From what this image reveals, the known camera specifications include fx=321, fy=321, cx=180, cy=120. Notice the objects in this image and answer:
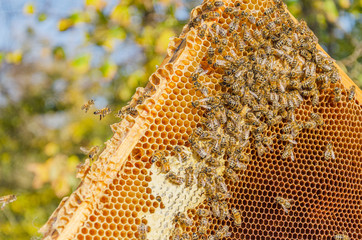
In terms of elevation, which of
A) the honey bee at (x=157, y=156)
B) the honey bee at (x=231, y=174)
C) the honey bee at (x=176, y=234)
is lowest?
the honey bee at (x=176, y=234)

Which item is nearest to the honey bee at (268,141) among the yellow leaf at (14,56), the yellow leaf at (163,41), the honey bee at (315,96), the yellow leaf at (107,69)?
the honey bee at (315,96)

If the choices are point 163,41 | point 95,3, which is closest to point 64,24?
point 95,3

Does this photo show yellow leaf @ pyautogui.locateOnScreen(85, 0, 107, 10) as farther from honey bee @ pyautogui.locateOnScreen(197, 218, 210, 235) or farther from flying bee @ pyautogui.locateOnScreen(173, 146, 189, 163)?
honey bee @ pyautogui.locateOnScreen(197, 218, 210, 235)

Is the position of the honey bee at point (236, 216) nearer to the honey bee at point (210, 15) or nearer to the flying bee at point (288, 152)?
the flying bee at point (288, 152)

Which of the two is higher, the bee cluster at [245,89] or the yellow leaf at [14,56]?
the bee cluster at [245,89]

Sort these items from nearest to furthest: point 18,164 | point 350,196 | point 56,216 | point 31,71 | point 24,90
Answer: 1. point 56,216
2. point 350,196
3. point 18,164
4. point 24,90
5. point 31,71

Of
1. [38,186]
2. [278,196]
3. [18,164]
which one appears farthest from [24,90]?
[278,196]

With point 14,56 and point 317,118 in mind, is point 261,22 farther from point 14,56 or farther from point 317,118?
point 14,56

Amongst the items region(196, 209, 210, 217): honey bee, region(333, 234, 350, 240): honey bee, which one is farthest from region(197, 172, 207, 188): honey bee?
region(333, 234, 350, 240): honey bee

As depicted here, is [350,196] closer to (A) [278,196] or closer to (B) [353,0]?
(A) [278,196]
